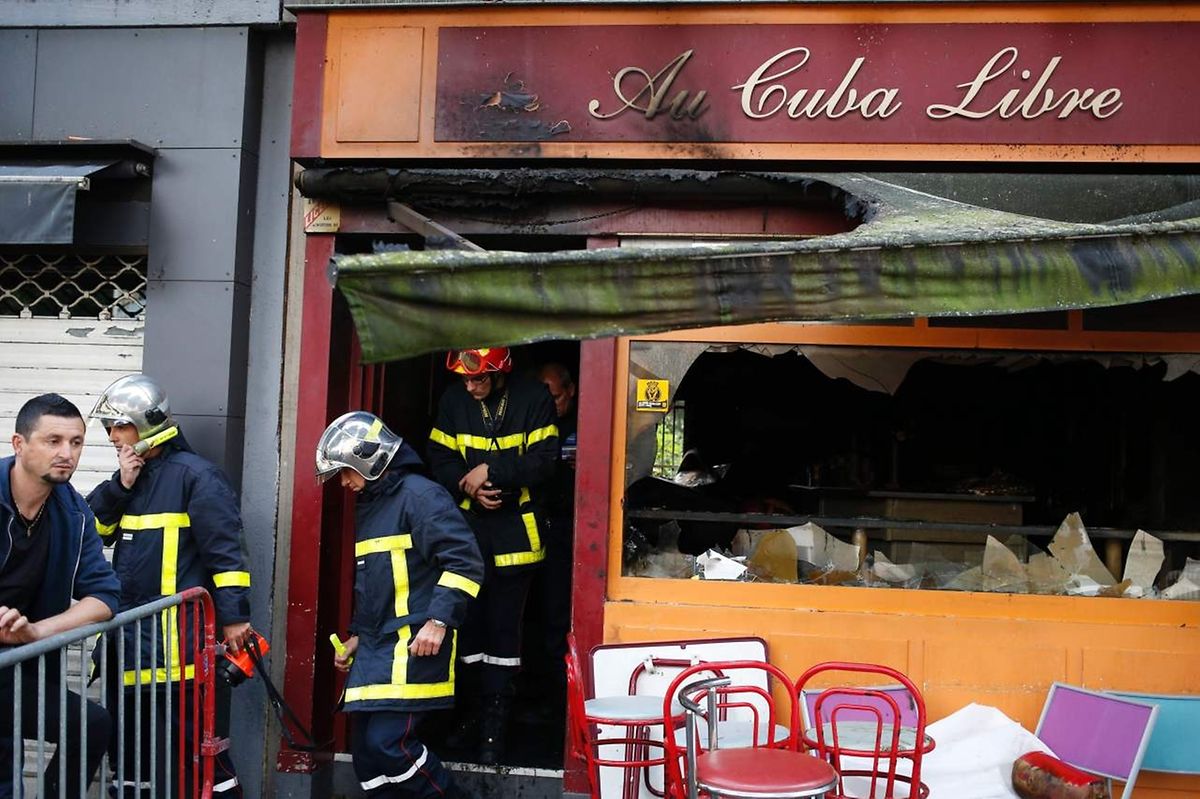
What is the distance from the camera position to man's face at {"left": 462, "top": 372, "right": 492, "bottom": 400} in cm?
614

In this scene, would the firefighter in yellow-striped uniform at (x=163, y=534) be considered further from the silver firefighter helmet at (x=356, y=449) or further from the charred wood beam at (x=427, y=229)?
the charred wood beam at (x=427, y=229)

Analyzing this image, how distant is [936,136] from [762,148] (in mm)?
918

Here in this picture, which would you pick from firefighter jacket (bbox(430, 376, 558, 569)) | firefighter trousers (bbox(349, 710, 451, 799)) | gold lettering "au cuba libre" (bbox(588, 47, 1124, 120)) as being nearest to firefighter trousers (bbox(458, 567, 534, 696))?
firefighter jacket (bbox(430, 376, 558, 569))

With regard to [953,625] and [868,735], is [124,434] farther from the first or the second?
[953,625]

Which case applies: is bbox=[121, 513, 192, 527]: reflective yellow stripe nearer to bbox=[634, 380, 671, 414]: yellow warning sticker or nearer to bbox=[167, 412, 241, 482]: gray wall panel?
bbox=[167, 412, 241, 482]: gray wall panel

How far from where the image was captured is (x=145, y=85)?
6480 millimetres

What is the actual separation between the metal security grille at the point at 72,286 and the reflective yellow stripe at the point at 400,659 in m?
2.83

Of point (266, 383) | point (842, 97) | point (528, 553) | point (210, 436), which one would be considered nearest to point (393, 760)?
point (528, 553)

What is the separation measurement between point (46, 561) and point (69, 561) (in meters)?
0.10

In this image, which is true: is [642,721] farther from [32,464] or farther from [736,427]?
[736,427]

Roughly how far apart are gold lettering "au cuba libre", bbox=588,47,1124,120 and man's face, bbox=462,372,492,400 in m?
1.57

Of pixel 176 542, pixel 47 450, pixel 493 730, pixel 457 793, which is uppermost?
pixel 47 450

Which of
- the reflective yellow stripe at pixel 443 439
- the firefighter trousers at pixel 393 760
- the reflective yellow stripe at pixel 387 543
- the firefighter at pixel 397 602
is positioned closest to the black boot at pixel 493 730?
the firefighter at pixel 397 602

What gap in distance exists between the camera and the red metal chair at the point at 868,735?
4.04 metres
